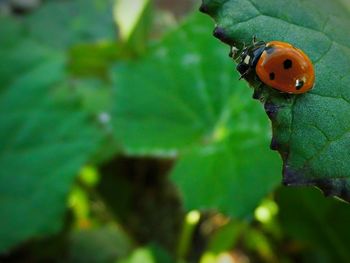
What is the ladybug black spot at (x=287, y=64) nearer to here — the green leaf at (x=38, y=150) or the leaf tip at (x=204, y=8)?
the leaf tip at (x=204, y=8)

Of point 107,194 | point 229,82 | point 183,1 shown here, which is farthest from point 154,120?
point 183,1

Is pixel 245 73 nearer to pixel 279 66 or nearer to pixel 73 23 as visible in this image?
pixel 279 66

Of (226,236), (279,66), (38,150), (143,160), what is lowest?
(143,160)

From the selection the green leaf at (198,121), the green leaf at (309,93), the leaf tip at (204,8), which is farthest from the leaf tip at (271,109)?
the green leaf at (198,121)

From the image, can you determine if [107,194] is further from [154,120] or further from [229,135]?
[229,135]

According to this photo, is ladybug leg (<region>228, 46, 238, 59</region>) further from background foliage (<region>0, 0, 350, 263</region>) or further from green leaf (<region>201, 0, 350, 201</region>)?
background foliage (<region>0, 0, 350, 263</region>)

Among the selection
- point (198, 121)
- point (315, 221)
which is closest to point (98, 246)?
point (198, 121)

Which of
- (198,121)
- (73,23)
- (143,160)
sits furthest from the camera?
(73,23)
